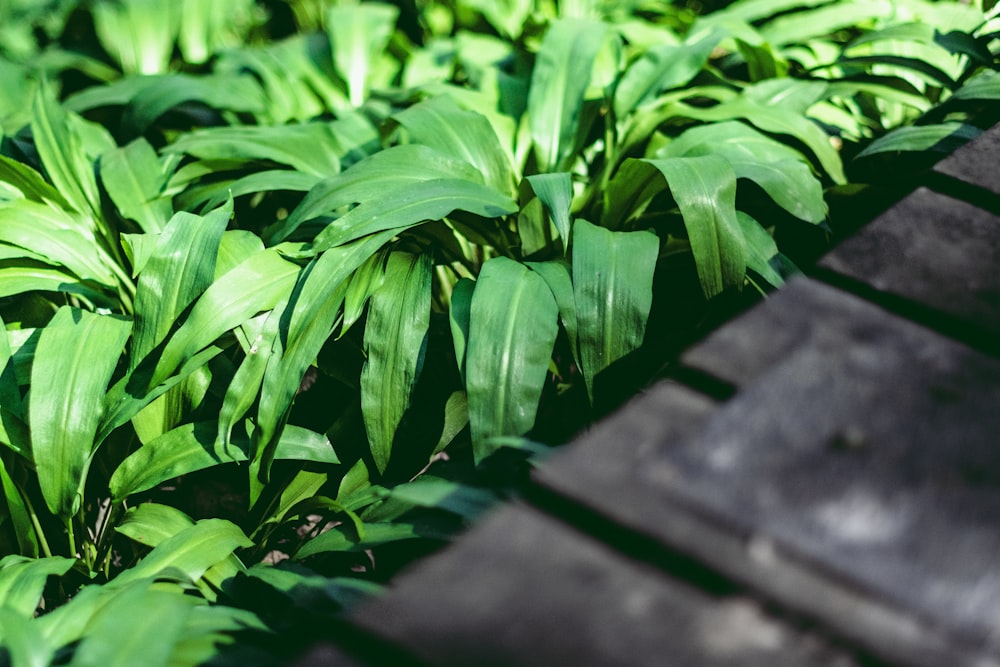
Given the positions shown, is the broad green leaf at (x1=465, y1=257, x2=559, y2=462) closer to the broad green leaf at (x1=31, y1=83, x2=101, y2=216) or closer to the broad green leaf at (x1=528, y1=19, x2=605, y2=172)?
the broad green leaf at (x1=528, y1=19, x2=605, y2=172)

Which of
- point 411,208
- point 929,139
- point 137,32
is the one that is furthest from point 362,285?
point 137,32

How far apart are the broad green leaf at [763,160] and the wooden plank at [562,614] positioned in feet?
3.00

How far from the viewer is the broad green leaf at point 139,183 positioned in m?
1.58

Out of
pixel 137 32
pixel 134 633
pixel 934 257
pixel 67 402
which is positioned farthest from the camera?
pixel 137 32

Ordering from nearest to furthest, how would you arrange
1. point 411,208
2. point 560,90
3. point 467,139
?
point 411,208 → point 467,139 → point 560,90

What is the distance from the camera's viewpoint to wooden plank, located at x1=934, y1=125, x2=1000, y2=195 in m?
1.05

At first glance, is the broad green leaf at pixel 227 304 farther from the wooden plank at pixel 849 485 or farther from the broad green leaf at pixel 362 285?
the wooden plank at pixel 849 485

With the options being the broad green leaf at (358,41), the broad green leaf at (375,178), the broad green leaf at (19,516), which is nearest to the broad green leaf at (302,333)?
the broad green leaf at (375,178)

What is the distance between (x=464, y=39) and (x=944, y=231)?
62.1 inches

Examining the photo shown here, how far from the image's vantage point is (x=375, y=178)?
1394mm

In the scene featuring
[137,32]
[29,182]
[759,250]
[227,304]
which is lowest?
[759,250]

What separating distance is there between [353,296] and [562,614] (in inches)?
29.7

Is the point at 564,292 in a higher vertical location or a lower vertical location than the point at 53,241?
lower

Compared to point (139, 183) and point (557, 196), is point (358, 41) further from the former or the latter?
point (557, 196)
